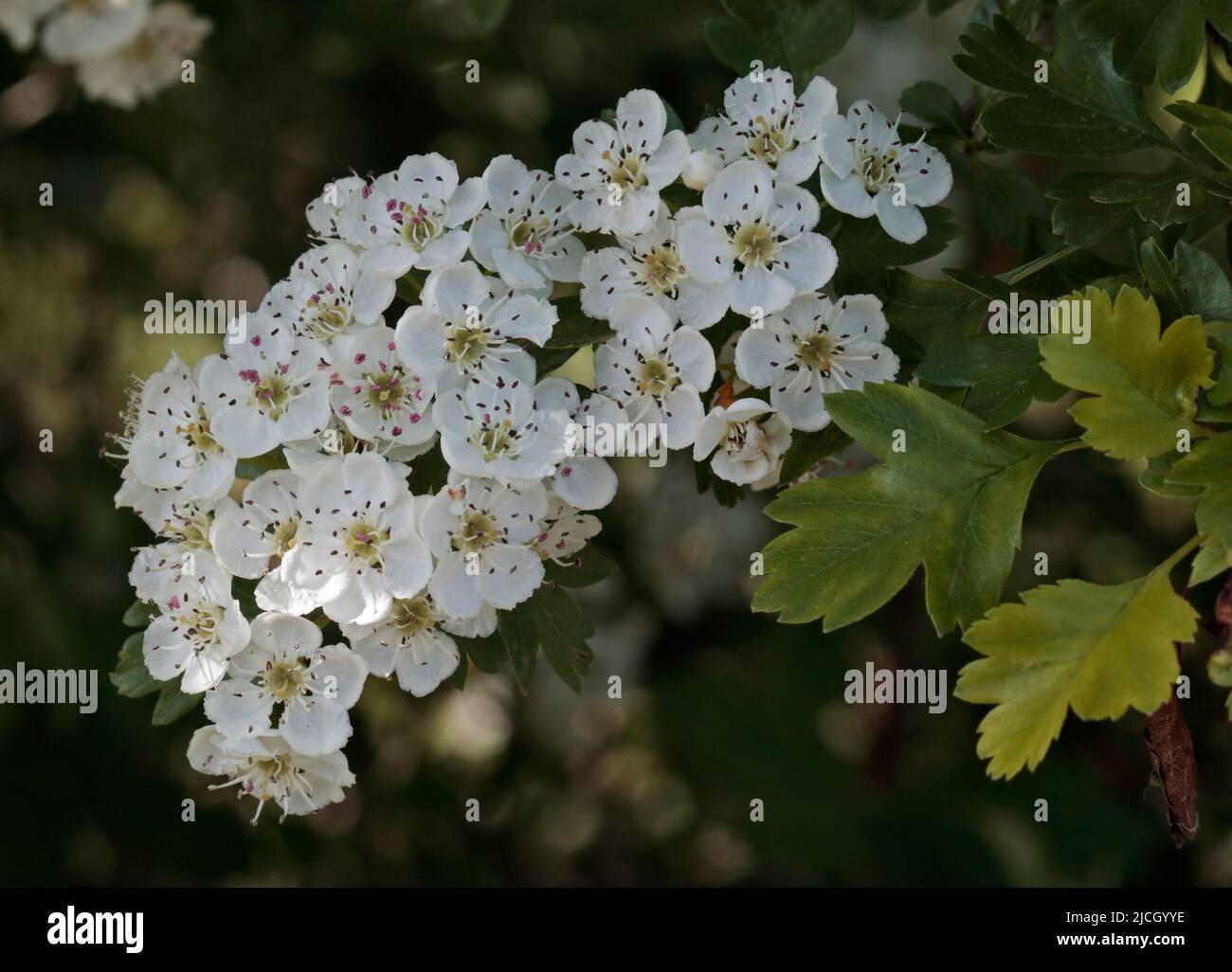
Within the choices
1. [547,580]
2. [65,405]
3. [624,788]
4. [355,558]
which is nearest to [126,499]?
[355,558]

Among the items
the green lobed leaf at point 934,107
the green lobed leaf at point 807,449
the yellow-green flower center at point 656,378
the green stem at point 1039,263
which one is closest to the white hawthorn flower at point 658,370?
the yellow-green flower center at point 656,378

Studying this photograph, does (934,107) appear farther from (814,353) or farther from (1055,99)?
(814,353)

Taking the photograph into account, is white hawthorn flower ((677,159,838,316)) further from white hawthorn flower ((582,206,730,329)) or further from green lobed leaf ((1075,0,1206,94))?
green lobed leaf ((1075,0,1206,94))

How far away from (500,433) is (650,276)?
0.20 metres

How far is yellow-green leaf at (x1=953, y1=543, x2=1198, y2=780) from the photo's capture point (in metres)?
1.06

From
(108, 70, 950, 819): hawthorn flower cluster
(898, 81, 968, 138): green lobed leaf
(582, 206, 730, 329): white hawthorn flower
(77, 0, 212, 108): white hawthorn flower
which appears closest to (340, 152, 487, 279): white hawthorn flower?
(108, 70, 950, 819): hawthorn flower cluster

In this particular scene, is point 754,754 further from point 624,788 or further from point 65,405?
point 65,405

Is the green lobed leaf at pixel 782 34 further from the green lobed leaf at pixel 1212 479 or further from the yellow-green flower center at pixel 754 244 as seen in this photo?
the green lobed leaf at pixel 1212 479

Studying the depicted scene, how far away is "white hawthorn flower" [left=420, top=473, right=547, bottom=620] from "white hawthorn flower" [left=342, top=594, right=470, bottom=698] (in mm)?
37

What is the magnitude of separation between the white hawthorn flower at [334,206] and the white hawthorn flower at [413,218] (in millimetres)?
15

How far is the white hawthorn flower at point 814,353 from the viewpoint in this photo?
3.82ft

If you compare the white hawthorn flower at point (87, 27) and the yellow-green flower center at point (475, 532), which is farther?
the white hawthorn flower at point (87, 27)

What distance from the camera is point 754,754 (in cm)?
270

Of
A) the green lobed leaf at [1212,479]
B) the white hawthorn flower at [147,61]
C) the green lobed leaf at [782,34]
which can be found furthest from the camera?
the white hawthorn flower at [147,61]
